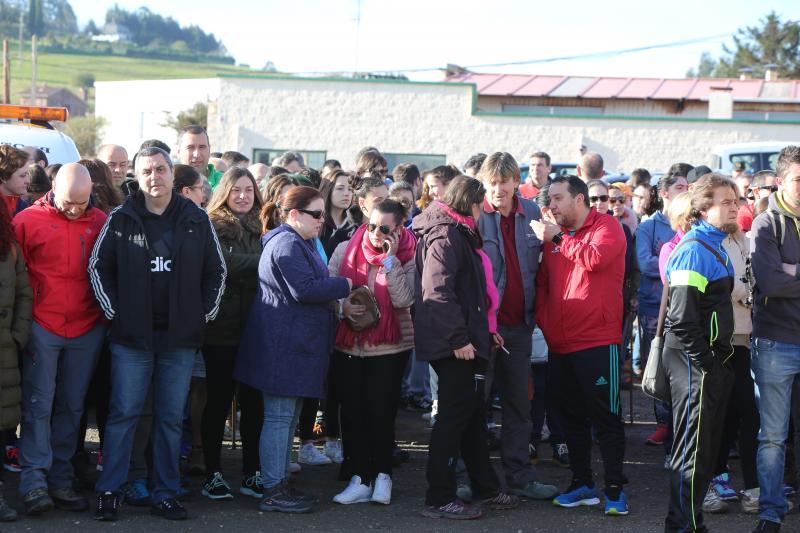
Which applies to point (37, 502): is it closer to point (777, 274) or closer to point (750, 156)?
point (777, 274)

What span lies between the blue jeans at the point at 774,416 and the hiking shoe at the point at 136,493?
379 cm

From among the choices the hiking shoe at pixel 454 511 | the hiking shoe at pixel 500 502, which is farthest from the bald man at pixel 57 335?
the hiking shoe at pixel 500 502

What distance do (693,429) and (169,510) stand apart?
3172 millimetres

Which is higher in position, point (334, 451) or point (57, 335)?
point (57, 335)

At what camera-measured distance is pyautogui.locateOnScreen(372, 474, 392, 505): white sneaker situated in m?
6.65

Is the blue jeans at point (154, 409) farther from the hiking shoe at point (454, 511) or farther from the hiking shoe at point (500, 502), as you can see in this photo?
the hiking shoe at point (500, 502)

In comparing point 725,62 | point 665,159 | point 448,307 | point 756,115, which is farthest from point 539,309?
point 725,62

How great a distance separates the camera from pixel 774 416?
6.05 metres

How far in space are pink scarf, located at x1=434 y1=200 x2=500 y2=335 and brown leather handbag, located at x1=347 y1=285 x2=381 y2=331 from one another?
718 millimetres

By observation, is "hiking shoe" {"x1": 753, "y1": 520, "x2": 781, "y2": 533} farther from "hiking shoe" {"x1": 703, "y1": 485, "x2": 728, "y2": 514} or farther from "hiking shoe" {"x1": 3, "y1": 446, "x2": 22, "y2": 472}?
"hiking shoe" {"x1": 3, "y1": 446, "x2": 22, "y2": 472}

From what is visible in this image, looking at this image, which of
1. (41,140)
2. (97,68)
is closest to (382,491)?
(41,140)

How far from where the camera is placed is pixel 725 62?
7938cm

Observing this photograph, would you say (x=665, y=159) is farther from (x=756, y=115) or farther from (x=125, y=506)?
(x=125, y=506)

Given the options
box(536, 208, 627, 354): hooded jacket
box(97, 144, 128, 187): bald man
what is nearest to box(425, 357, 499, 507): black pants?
box(536, 208, 627, 354): hooded jacket
